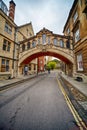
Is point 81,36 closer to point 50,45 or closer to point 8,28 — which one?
point 50,45

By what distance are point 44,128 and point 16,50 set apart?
18.0 metres

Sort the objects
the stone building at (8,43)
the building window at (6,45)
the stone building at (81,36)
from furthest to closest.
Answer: the building window at (6,45), the stone building at (8,43), the stone building at (81,36)

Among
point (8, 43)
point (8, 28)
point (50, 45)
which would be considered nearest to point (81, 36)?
point (50, 45)

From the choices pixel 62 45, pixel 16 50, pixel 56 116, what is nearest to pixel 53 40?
pixel 62 45

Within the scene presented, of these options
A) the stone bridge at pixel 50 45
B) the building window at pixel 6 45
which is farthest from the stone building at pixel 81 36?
the building window at pixel 6 45

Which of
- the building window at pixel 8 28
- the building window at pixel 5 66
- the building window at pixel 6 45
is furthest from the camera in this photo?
the building window at pixel 8 28

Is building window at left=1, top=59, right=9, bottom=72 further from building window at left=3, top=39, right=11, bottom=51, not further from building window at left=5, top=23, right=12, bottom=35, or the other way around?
building window at left=5, top=23, right=12, bottom=35

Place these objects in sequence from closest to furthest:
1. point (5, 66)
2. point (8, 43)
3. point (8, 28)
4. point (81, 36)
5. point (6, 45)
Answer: point (81, 36), point (5, 66), point (6, 45), point (8, 28), point (8, 43)

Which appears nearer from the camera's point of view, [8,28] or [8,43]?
[8,28]

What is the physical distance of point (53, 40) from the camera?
18781 millimetres

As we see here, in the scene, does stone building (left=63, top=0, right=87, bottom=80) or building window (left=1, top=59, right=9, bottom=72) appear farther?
building window (left=1, top=59, right=9, bottom=72)

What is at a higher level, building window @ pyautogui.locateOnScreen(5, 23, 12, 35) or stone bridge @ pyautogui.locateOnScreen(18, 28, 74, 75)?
building window @ pyautogui.locateOnScreen(5, 23, 12, 35)

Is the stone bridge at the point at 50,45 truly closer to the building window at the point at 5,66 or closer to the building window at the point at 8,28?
the building window at the point at 5,66

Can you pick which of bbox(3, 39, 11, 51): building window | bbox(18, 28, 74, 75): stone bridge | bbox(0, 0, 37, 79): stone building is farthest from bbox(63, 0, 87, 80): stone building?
bbox(3, 39, 11, 51): building window
